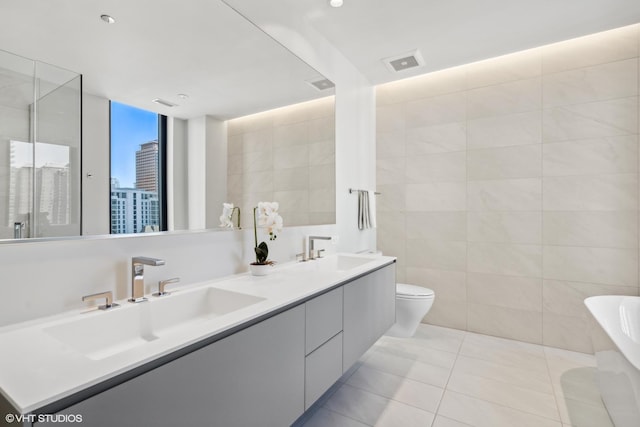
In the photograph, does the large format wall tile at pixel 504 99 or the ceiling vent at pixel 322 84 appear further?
the large format wall tile at pixel 504 99

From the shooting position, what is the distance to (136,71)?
46.4 inches

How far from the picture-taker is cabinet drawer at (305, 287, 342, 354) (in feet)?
4.30

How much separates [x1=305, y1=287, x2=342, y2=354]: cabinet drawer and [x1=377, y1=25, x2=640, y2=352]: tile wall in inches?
72.4

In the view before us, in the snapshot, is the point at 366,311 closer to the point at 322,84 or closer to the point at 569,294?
the point at 322,84

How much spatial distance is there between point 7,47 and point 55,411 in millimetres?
957

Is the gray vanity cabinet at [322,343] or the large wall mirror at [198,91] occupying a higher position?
the large wall mirror at [198,91]

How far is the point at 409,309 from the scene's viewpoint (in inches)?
98.4

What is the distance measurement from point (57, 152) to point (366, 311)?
1.55m

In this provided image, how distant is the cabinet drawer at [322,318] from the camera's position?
1.31 meters

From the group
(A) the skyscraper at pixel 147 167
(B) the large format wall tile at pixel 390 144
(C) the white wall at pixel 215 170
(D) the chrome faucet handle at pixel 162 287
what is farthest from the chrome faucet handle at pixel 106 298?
(B) the large format wall tile at pixel 390 144

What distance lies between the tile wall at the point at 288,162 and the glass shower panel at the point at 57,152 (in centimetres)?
68

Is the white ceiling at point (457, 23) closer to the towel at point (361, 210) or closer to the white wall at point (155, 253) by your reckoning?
the white wall at point (155, 253)

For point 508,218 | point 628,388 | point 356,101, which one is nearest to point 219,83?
point 356,101

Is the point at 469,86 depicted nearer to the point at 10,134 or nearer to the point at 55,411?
the point at 10,134
